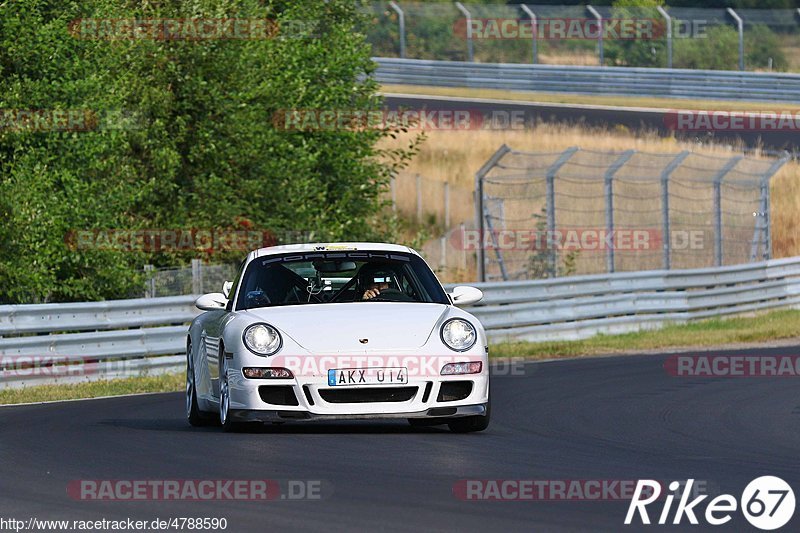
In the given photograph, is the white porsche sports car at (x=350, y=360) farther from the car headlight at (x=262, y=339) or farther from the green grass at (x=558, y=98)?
the green grass at (x=558, y=98)

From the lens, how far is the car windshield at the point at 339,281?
11523mm

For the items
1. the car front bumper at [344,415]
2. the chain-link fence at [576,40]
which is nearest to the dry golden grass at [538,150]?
the chain-link fence at [576,40]

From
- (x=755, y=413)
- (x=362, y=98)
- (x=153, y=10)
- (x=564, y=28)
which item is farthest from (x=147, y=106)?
(x=564, y=28)

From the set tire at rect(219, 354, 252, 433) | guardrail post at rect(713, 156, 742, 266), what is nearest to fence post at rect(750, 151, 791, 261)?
guardrail post at rect(713, 156, 742, 266)

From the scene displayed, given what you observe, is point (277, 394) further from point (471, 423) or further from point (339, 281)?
point (339, 281)

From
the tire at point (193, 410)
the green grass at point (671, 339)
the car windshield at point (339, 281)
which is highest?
the car windshield at point (339, 281)

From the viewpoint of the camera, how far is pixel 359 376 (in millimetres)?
10359

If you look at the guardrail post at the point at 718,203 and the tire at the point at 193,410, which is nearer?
the tire at the point at 193,410

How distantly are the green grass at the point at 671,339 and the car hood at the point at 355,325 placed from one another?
33.9 feet

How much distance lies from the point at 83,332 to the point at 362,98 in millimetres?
10648

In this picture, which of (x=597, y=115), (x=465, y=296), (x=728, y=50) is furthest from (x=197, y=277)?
(x=728, y=50)

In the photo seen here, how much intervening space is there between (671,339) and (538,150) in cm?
1730

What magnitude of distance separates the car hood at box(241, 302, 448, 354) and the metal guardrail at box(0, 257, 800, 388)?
703cm

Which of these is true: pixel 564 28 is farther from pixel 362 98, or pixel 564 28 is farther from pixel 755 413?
pixel 755 413
